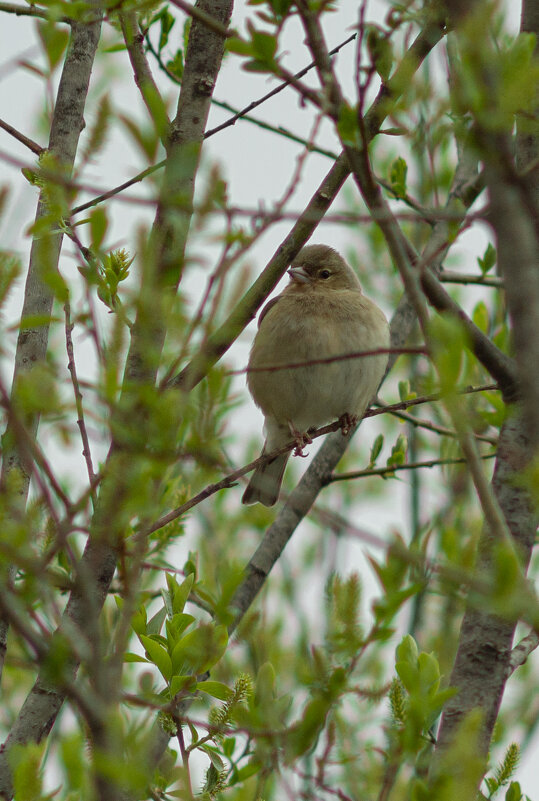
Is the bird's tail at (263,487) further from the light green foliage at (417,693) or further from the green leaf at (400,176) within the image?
the light green foliage at (417,693)

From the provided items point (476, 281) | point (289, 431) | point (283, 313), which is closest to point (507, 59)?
point (476, 281)

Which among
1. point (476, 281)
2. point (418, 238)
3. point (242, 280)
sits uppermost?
point (418, 238)

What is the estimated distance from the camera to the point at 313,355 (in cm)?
586

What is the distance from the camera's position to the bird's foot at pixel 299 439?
5.04 meters

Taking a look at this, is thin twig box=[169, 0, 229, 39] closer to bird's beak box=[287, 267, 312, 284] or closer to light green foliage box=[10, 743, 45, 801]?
light green foliage box=[10, 743, 45, 801]

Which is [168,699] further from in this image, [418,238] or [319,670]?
[418,238]

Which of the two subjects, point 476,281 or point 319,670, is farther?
point 476,281

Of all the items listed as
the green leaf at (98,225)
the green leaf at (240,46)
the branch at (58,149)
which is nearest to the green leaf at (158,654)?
the branch at (58,149)

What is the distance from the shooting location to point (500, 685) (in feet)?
11.5

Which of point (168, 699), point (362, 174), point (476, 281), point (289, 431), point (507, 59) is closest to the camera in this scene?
point (507, 59)

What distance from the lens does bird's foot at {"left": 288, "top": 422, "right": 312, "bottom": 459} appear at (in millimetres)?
5039

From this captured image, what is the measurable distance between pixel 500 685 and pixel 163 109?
235 centimetres

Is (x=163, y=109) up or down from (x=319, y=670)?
up

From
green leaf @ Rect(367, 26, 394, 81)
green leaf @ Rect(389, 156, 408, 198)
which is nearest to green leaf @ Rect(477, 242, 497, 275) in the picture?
green leaf @ Rect(389, 156, 408, 198)
